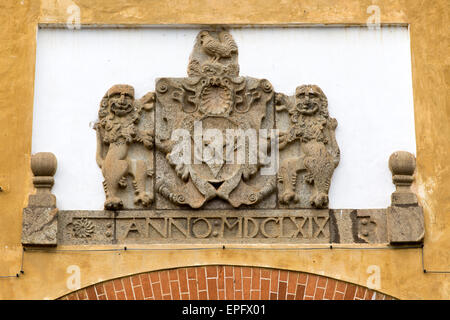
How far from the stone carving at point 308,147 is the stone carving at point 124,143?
1.29 metres

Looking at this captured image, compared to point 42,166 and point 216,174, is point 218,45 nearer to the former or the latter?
point 216,174

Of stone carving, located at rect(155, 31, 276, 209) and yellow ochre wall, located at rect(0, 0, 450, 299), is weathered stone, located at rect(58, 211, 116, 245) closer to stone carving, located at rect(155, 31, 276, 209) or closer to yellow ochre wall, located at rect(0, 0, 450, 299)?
yellow ochre wall, located at rect(0, 0, 450, 299)

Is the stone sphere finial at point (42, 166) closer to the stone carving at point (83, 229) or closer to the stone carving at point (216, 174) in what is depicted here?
the stone carving at point (216, 174)

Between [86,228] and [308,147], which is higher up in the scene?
[308,147]

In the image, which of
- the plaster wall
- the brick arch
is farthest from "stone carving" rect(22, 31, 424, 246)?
the brick arch

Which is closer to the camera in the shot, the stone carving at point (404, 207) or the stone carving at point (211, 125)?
the stone carving at point (404, 207)

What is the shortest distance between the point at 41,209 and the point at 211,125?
71.8 inches

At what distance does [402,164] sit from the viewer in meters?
10.5

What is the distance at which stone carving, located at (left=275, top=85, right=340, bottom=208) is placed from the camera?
10.5 meters

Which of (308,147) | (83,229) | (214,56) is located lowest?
(83,229)

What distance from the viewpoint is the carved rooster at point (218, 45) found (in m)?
10.9

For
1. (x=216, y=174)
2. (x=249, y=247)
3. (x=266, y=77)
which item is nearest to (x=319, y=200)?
(x=249, y=247)

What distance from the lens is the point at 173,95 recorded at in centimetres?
1074

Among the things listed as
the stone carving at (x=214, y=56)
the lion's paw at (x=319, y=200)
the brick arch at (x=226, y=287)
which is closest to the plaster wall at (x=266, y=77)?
the stone carving at (x=214, y=56)
